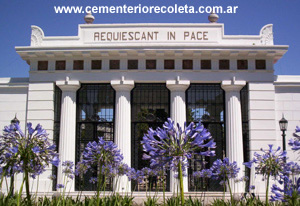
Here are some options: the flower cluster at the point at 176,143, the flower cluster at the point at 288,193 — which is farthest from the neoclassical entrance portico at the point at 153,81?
the flower cluster at the point at 288,193

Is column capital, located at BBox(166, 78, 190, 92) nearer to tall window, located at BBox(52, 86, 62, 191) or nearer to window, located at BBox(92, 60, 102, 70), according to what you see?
window, located at BBox(92, 60, 102, 70)

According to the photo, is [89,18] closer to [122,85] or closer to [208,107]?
[122,85]

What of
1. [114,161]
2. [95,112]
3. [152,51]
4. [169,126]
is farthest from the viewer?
[95,112]

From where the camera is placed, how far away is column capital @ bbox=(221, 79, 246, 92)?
2209cm

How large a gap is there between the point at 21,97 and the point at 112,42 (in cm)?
682

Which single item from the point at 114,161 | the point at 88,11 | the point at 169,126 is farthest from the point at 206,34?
the point at 169,126


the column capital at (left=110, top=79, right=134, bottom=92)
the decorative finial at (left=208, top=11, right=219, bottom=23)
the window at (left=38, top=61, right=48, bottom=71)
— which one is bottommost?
the column capital at (left=110, top=79, right=134, bottom=92)

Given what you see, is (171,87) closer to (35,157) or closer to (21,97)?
(21,97)

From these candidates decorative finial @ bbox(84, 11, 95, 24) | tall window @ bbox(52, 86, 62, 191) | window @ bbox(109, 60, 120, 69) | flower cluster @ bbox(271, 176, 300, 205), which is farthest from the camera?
decorative finial @ bbox(84, 11, 95, 24)

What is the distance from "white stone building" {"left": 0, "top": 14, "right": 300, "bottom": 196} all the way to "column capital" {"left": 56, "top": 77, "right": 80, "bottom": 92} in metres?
0.06

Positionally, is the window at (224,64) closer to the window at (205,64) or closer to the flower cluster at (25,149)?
the window at (205,64)

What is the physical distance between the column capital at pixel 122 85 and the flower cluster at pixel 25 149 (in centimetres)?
1592

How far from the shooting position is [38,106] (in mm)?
22531

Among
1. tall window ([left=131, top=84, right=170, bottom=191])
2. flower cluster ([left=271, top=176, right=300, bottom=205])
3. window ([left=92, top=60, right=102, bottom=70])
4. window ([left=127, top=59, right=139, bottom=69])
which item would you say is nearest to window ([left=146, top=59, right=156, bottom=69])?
window ([left=127, top=59, right=139, bottom=69])
